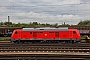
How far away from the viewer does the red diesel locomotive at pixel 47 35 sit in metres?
28.6

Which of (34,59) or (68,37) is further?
(68,37)

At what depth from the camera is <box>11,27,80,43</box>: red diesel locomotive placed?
28.6 metres

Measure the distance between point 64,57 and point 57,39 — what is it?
1380 centimetres

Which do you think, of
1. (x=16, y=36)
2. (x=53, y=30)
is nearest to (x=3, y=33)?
(x=16, y=36)

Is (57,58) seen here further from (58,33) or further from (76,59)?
(58,33)

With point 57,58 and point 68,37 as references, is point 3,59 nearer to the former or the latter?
point 57,58

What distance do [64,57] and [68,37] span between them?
537 inches

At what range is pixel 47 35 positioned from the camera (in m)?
29.0

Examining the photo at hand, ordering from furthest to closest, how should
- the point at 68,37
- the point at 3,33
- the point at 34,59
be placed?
1. the point at 3,33
2. the point at 68,37
3. the point at 34,59

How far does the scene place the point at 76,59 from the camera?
1425cm

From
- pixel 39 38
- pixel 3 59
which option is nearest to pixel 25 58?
pixel 3 59

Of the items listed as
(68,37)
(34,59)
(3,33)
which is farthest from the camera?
(3,33)

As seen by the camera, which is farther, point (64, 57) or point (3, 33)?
point (3, 33)

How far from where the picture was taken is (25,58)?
14.3 m
